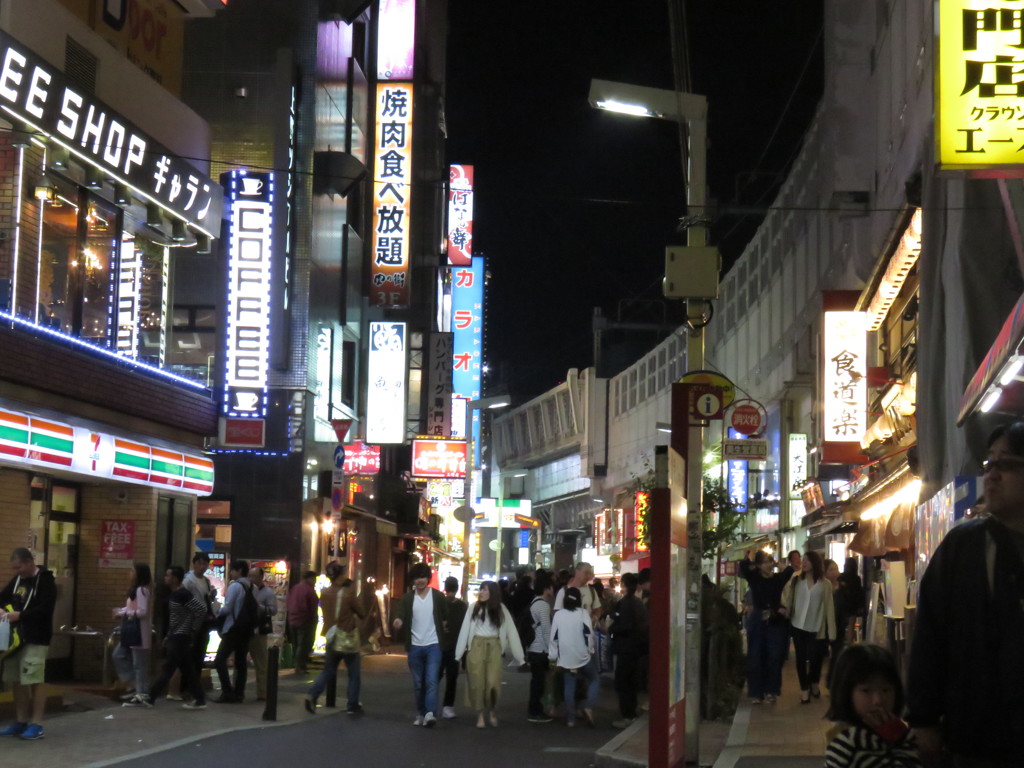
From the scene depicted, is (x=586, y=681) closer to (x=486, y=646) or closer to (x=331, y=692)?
(x=486, y=646)

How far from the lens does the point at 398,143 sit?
33.6m

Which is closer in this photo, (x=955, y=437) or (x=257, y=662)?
(x=955, y=437)

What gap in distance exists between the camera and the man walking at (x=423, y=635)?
16.3 meters

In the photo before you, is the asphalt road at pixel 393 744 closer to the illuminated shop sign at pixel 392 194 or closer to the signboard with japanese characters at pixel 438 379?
the illuminated shop sign at pixel 392 194

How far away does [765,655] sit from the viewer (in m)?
18.6

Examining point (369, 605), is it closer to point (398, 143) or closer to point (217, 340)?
point (217, 340)

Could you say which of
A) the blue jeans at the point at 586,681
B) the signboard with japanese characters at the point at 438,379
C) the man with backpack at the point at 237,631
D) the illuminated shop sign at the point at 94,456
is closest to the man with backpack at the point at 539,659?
the blue jeans at the point at 586,681

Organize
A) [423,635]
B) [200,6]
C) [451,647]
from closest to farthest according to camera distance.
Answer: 1. [423,635]
2. [451,647]
3. [200,6]

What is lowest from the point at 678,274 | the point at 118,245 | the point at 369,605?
the point at 369,605

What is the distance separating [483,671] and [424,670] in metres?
0.72

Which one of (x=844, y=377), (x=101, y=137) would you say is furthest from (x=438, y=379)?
(x=101, y=137)

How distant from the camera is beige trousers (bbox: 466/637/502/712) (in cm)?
1667

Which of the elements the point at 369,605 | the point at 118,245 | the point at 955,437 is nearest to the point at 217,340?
the point at 118,245

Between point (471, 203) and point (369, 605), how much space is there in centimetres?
2903
